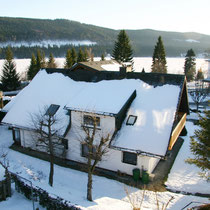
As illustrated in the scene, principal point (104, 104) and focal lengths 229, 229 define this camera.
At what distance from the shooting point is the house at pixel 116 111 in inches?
652

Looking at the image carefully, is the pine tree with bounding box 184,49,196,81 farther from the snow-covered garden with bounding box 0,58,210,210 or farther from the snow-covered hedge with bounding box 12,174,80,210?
the snow-covered hedge with bounding box 12,174,80,210

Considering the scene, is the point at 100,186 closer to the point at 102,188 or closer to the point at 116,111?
the point at 102,188

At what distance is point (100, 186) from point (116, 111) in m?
5.49

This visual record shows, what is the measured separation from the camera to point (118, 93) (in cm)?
1933

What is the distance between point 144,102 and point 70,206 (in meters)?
10.5

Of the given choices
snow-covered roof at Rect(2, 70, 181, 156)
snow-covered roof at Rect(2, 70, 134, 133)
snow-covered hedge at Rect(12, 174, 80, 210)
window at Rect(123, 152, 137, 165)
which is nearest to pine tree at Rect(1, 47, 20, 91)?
snow-covered roof at Rect(2, 70, 134, 133)

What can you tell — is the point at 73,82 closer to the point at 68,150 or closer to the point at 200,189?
the point at 68,150

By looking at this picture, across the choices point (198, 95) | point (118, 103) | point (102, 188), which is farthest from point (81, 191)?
point (198, 95)

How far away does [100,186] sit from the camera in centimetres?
1623

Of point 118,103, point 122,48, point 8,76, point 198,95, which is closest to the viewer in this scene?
point 118,103

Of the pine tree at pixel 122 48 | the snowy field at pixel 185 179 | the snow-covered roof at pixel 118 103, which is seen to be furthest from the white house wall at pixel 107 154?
the pine tree at pixel 122 48

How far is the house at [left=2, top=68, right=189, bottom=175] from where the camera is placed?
16562mm

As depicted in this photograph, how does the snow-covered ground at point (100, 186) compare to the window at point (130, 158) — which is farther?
the window at point (130, 158)

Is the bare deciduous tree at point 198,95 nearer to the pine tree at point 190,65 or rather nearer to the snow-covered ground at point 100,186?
the snow-covered ground at point 100,186
